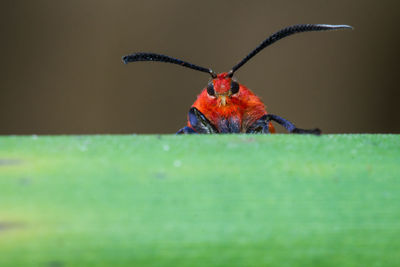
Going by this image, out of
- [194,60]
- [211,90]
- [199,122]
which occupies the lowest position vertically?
[199,122]

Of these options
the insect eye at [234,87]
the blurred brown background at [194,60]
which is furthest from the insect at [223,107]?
the blurred brown background at [194,60]

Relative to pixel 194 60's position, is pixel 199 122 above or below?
below

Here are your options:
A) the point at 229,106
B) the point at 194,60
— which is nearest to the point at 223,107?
the point at 229,106

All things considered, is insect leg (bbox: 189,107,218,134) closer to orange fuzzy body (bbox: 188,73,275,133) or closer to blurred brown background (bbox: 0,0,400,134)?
orange fuzzy body (bbox: 188,73,275,133)

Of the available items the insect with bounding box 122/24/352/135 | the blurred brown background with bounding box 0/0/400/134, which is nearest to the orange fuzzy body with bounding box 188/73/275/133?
the insect with bounding box 122/24/352/135

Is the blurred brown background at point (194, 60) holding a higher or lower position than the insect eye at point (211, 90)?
higher

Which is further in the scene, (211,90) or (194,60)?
(194,60)

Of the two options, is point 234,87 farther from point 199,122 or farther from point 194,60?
point 194,60

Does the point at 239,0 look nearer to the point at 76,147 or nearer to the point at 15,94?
the point at 15,94

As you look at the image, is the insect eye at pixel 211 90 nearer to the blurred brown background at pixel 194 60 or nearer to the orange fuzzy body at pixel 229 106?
the orange fuzzy body at pixel 229 106
